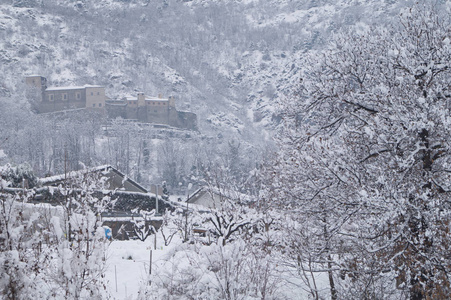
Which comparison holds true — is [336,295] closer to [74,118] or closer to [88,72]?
[74,118]

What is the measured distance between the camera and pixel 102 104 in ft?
391

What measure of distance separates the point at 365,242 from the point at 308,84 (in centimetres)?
408

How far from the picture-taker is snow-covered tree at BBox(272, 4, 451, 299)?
7.02m

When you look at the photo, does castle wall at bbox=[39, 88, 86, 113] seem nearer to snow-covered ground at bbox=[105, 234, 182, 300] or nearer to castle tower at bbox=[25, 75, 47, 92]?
castle tower at bbox=[25, 75, 47, 92]

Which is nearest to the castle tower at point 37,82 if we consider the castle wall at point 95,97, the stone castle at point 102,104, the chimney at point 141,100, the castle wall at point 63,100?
the stone castle at point 102,104

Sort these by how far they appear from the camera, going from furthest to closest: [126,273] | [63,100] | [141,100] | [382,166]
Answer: [141,100], [63,100], [126,273], [382,166]

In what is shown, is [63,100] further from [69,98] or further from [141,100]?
[141,100]

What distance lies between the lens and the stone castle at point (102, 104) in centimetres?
11794

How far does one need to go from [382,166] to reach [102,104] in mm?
117622

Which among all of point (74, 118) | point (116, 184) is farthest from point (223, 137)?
point (116, 184)

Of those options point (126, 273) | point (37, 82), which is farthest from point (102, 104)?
point (126, 273)

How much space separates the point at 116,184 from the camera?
3259 cm

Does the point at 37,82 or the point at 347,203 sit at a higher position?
the point at 37,82

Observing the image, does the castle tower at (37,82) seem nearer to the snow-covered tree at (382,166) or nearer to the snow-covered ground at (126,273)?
the snow-covered ground at (126,273)
